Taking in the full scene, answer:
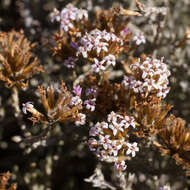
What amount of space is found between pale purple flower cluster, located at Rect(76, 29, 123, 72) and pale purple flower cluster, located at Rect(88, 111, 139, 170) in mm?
454

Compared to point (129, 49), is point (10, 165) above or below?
below

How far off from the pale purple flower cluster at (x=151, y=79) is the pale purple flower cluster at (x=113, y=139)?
280 mm

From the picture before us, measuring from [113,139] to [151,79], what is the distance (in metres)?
0.60

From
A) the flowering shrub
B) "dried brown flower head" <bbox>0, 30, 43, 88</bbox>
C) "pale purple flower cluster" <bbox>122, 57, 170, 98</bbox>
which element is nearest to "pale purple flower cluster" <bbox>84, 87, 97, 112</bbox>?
the flowering shrub

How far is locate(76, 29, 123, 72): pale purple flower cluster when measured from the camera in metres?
2.81

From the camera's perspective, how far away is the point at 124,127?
8.87 feet

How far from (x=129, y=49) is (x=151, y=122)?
1007 millimetres

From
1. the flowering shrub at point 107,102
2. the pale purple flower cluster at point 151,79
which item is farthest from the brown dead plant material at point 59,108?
the pale purple flower cluster at point 151,79

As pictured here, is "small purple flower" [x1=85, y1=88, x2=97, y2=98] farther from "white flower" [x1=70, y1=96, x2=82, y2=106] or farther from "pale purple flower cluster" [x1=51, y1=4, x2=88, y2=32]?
"pale purple flower cluster" [x1=51, y1=4, x2=88, y2=32]

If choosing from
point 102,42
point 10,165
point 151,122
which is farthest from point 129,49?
point 10,165

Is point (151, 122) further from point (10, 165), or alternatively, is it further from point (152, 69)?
point (10, 165)

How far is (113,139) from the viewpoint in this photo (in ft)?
8.91

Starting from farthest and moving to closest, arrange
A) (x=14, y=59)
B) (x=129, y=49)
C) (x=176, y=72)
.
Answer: (x=176, y=72) → (x=129, y=49) → (x=14, y=59)

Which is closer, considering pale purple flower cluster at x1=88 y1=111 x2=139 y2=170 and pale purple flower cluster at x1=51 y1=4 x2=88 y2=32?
pale purple flower cluster at x1=88 y1=111 x2=139 y2=170
